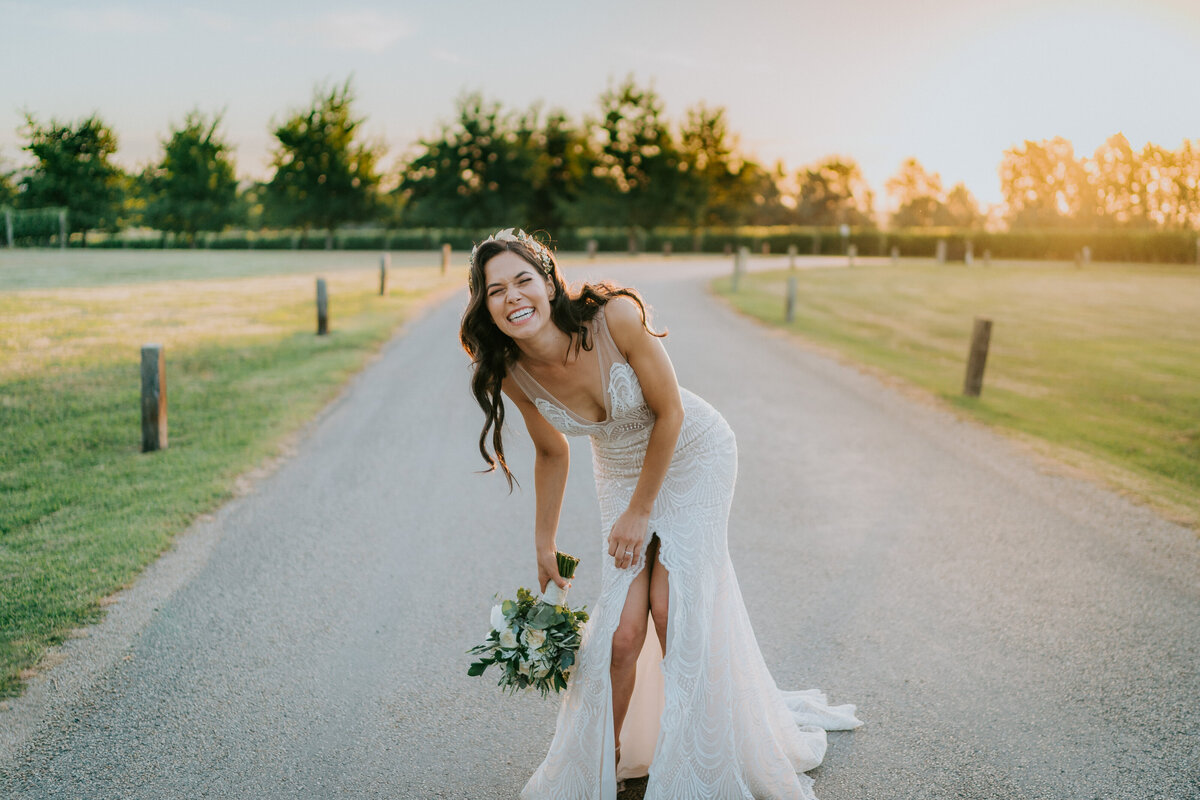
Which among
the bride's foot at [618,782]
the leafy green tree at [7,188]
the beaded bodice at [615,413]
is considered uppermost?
the leafy green tree at [7,188]

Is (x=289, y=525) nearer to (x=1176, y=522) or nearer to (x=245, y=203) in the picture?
(x=1176, y=522)

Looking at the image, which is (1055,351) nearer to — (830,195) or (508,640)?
(508,640)

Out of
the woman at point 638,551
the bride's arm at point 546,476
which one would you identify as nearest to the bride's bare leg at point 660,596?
the woman at point 638,551

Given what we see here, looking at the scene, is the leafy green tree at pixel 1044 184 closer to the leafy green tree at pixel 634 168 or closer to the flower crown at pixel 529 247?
the leafy green tree at pixel 634 168

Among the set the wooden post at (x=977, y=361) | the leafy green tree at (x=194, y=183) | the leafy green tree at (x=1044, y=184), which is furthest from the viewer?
the leafy green tree at (x=194, y=183)

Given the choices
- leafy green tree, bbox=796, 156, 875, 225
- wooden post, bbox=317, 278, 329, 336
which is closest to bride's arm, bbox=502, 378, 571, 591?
wooden post, bbox=317, 278, 329, 336

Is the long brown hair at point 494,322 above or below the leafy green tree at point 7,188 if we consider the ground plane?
below

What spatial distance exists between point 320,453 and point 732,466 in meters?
5.57

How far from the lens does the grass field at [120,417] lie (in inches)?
190

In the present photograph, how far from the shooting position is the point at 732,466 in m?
3.12

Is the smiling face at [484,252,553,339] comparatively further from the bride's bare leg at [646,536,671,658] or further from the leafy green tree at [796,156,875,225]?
the leafy green tree at [796,156,875,225]

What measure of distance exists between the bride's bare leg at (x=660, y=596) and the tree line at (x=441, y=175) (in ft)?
181

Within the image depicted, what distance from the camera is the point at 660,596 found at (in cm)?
291

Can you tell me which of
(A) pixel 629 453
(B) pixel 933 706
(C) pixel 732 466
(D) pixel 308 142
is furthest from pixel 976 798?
(D) pixel 308 142
